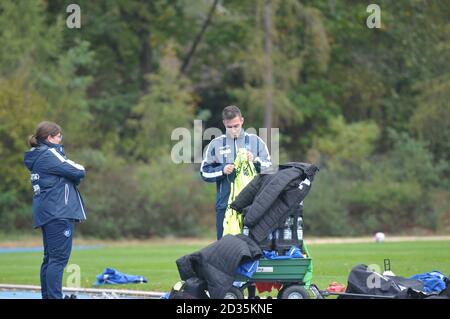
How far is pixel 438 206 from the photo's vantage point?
116ft

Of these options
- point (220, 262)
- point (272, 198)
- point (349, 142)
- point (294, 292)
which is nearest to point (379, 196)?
point (349, 142)

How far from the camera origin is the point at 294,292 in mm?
10844

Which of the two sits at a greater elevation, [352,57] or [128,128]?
[352,57]

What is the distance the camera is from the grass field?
15224 millimetres

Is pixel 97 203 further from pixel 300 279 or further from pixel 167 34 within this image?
pixel 300 279

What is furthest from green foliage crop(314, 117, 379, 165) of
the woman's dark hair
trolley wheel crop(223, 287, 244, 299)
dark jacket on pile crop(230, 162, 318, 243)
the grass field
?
trolley wheel crop(223, 287, 244, 299)

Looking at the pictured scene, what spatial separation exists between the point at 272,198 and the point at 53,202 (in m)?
2.56

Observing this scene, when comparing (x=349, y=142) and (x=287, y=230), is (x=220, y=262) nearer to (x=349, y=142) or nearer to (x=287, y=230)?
(x=287, y=230)

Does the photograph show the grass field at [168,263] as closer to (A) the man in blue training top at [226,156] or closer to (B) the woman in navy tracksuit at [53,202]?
(A) the man in blue training top at [226,156]

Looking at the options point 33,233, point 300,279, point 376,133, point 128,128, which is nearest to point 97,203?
point 33,233

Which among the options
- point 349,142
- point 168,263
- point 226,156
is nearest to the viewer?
point 226,156

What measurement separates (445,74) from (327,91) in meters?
6.72

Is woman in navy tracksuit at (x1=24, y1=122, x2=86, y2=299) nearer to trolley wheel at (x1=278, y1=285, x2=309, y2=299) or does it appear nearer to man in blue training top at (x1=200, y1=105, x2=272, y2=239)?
man in blue training top at (x1=200, y1=105, x2=272, y2=239)

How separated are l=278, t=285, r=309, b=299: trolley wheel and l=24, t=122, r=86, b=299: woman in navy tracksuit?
2.53 m
